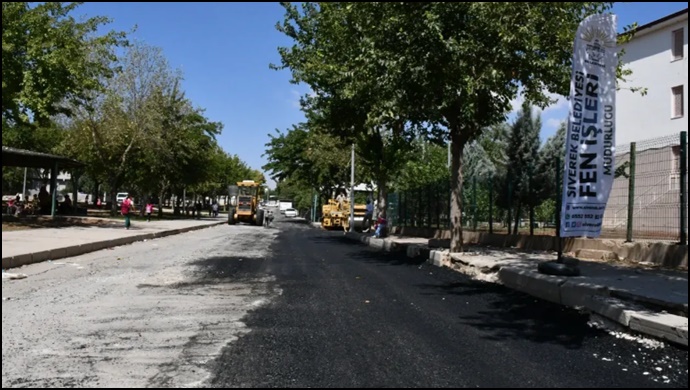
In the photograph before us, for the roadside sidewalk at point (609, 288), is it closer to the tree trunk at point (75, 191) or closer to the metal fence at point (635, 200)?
the metal fence at point (635, 200)

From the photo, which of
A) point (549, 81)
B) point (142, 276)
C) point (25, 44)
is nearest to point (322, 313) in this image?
point (142, 276)

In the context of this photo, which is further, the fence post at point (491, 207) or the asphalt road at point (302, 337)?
the fence post at point (491, 207)

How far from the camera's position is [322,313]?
7.16 m

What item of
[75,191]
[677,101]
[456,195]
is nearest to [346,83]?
[456,195]

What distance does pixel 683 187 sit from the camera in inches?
408

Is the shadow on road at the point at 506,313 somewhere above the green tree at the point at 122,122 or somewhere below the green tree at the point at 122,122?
below

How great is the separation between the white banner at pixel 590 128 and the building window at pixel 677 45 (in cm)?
2414

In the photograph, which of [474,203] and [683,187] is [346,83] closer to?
[474,203]

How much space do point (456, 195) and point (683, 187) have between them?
16.1ft

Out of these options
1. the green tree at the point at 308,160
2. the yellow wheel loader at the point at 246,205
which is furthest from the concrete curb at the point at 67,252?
the green tree at the point at 308,160

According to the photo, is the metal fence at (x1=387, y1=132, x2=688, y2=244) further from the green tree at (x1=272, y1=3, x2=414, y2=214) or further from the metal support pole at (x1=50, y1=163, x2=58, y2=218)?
the metal support pole at (x1=50, y1=163, x2=58, y2=218)

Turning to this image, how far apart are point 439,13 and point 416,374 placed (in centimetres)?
813

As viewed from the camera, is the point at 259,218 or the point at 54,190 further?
the point at 259,218

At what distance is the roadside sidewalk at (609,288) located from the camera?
6.26 metres
